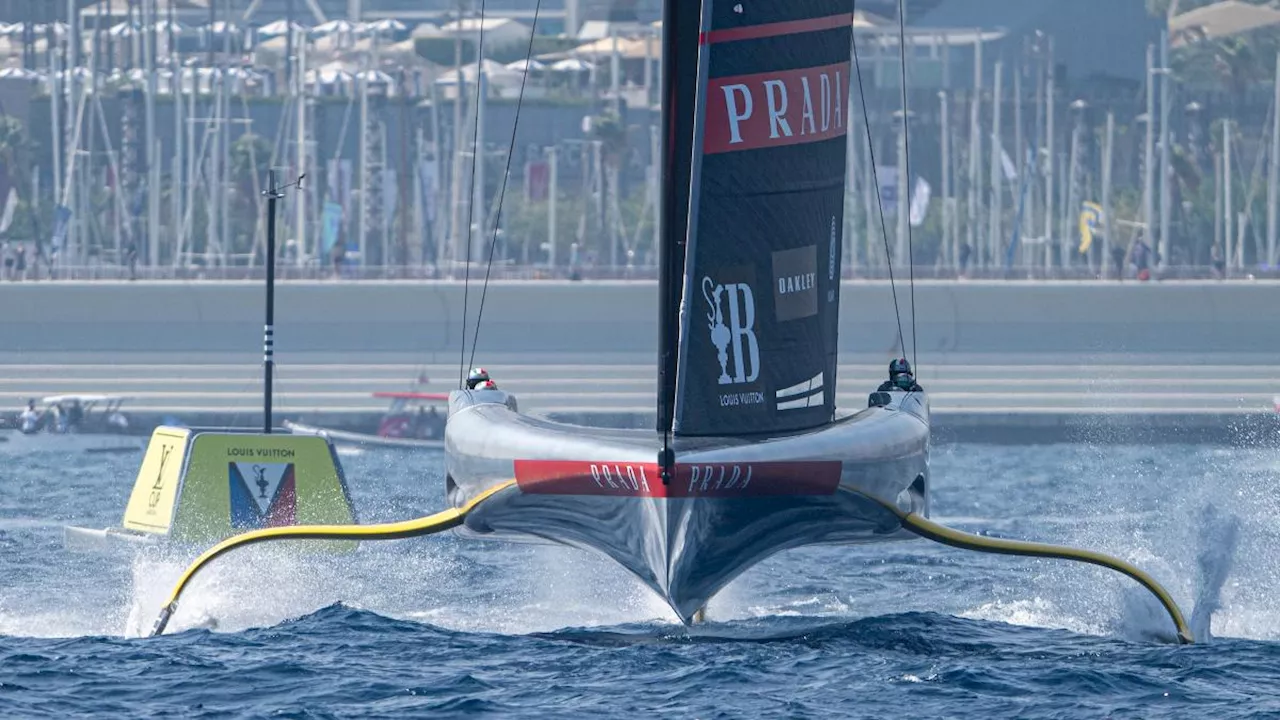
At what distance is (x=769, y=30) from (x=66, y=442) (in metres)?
31.5

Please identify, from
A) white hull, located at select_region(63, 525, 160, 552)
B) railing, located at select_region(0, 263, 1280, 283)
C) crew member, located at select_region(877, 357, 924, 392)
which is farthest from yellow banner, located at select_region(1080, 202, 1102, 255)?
crew member, located at select_region(877, 357, 924, 392)

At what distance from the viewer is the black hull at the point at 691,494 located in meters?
13.0

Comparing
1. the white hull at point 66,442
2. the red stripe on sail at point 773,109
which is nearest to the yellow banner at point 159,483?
the red stripe on sail at point 773,109

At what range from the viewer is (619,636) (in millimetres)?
14469

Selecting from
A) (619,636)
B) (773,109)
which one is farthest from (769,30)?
(619,636)

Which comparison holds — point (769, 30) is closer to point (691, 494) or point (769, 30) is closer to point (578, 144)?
point (691, 494)

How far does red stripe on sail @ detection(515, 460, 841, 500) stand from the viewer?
1293 cm

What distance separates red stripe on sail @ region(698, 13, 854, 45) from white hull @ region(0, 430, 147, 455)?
2853 cm

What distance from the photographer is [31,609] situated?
54.3 feet

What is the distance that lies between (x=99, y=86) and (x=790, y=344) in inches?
2241

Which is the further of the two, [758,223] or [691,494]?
[758,223]

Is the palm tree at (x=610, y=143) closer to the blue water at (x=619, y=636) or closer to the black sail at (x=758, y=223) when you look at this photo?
the blue water at (x=619, y=636)

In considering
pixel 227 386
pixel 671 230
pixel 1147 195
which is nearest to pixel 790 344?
pixel 671 230

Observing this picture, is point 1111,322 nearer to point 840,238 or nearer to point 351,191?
point 351,191
